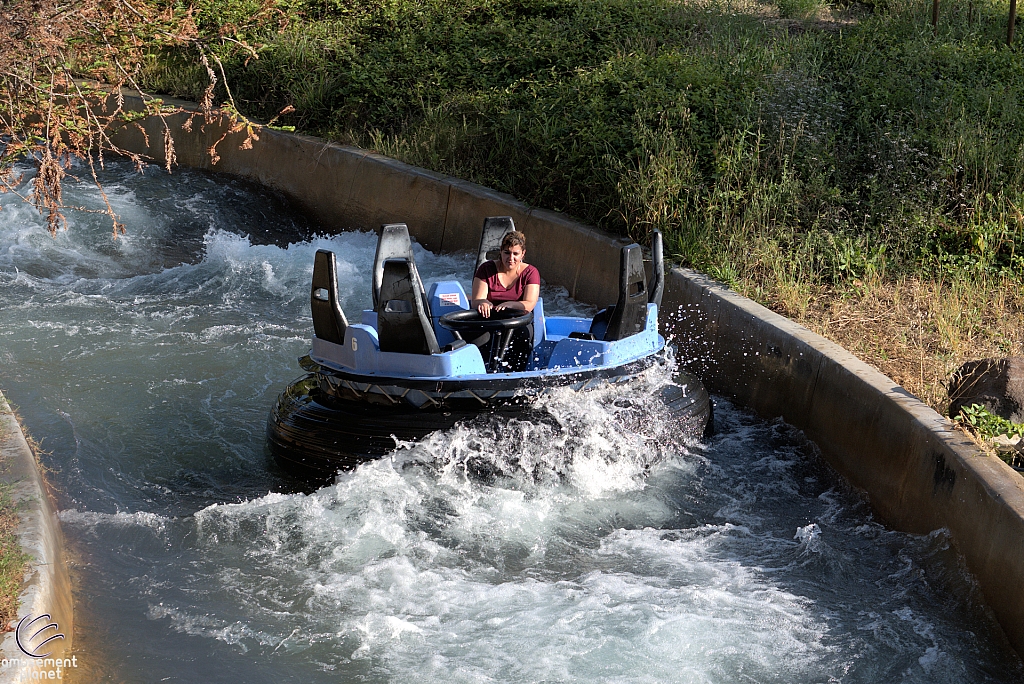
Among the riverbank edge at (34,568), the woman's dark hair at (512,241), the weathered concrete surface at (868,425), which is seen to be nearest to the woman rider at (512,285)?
the woman's dark hair at (512,241)

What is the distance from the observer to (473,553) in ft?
16.6

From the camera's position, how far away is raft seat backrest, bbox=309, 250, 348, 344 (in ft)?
19.1

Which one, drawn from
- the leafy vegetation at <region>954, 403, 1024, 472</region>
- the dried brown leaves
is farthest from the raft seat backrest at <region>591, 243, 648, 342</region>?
the dried brown leaves

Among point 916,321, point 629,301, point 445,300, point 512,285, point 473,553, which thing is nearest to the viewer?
point 473,553

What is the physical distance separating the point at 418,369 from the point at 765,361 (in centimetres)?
236

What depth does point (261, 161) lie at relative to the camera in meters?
12.6

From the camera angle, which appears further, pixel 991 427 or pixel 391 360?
pixel 391 360

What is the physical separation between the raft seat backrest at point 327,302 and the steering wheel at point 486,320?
0.60m

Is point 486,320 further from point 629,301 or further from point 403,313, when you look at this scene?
point 629,301

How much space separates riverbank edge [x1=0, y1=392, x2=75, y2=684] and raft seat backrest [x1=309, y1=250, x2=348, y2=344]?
1.70 m

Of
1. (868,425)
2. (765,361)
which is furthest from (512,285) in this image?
(868,425)

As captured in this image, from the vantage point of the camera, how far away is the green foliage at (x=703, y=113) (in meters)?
7.88

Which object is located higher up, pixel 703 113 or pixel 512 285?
pixel 703 113

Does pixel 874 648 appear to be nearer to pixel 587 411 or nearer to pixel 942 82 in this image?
pixel 587 411
